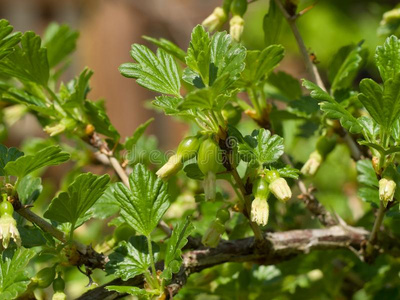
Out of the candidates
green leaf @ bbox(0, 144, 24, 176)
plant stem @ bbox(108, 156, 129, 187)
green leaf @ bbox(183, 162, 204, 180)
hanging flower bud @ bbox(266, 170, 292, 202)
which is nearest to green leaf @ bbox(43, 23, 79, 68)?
plant stem @ bbox(108, 156, 129, 187)

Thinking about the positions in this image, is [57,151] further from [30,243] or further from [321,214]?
[321,214]

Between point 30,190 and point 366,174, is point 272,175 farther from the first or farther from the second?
point 30,190

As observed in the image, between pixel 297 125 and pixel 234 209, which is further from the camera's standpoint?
pixel 297 125

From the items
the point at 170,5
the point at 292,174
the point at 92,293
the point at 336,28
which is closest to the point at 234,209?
the point at 292,174

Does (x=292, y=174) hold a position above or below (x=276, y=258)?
above

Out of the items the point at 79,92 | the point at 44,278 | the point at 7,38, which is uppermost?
the point at 7,38

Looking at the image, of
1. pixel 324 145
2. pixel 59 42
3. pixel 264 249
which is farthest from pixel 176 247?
pixel 59 42
